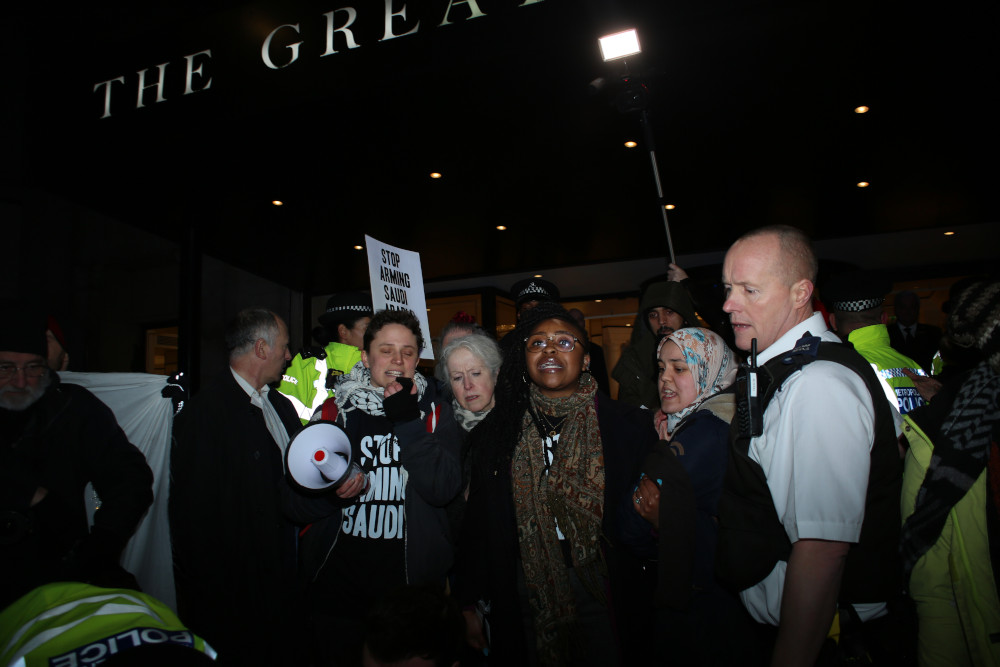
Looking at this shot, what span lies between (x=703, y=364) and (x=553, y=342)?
0.63 meters

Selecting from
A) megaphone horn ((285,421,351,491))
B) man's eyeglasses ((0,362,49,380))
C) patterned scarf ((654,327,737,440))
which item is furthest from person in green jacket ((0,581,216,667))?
patterned scarf ((654,327,737,440))

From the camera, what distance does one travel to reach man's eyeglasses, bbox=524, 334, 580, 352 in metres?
2.38

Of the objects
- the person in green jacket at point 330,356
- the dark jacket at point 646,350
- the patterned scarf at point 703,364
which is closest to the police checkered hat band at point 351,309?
the person in green jacket at point 330,356

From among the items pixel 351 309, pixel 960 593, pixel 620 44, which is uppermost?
pixel 620 44

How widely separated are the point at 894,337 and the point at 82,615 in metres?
6.62

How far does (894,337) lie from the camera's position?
554 cm

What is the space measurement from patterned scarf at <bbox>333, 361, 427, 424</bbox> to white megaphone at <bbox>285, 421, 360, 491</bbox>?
15.4 inches

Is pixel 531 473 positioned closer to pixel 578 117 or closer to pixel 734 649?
pixel 734 649

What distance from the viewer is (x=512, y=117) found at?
4445mm

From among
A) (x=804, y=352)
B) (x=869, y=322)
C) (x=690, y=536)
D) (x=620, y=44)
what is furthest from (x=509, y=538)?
(x=620, y=44)

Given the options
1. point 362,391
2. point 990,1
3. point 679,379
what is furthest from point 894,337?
point 362,391

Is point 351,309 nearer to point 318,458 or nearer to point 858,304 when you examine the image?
point 318,458

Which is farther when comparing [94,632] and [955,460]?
[955,460]

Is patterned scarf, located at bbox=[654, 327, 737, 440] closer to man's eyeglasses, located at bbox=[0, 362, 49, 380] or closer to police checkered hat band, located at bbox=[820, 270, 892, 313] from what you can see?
police checkered hat band, located at bbox=[820, 270, 892, 313]
